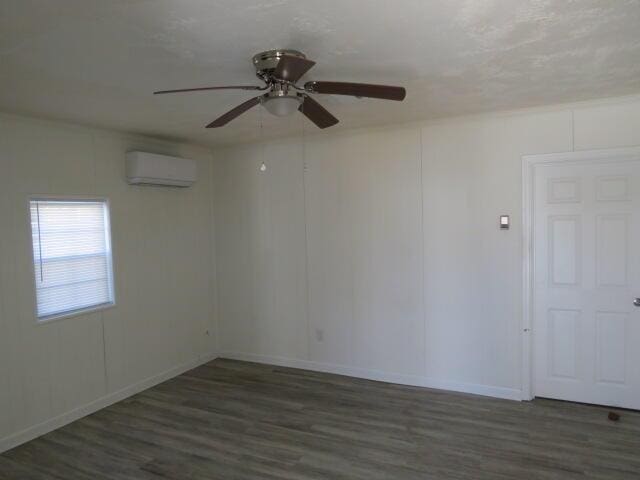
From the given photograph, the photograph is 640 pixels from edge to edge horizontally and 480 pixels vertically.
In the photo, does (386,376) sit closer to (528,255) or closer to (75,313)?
(528,255)

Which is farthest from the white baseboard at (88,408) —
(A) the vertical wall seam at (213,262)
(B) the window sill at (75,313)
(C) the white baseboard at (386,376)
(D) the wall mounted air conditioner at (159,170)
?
(D) the wall mounted air conditioner at (159,170)

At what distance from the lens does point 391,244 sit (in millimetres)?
4301

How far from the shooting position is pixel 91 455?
3.16 m

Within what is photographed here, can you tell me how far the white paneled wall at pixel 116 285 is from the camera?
131 inches

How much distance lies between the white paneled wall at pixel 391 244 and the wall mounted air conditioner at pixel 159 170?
633 millimetres

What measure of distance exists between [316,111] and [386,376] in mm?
2952

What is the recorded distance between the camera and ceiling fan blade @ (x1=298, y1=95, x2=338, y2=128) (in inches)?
94.7

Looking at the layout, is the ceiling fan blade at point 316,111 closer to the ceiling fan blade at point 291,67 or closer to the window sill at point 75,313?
the ceiling fan blade at point 291,67

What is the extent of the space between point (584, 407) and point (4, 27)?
4698mm

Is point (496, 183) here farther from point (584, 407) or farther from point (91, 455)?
→ point (91, 455)

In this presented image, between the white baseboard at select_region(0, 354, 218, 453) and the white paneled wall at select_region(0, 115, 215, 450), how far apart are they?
0.5 inches

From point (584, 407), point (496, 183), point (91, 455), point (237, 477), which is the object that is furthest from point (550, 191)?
point (91, 455)

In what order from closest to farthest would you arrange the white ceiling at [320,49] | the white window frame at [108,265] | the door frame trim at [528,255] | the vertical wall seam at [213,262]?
the white ceiling at [320,49], the white window frame at [108,265], the door frame trim at [528,255], the vertical wall seam at [213,262]

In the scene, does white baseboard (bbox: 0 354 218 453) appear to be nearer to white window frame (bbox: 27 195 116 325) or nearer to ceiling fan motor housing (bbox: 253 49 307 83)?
white window frame (bbox: 27 195 116 325)
